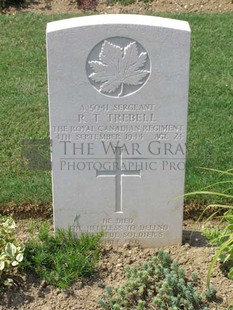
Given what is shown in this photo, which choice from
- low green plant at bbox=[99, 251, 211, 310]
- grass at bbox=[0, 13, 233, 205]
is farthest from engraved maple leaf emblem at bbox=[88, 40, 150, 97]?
grass at bbox=[0, 13, 233, 205]

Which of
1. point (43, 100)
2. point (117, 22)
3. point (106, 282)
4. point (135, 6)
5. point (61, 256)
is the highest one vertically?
point (135, 6)

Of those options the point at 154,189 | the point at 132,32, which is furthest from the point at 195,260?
the point at 132,32

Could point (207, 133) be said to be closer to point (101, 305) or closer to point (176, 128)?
point (176, 128)

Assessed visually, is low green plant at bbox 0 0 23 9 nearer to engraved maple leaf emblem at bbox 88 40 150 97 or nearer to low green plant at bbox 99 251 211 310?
engraved maple leaf emblem at bbox 88 40 150 97

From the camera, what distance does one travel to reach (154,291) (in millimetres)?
4344

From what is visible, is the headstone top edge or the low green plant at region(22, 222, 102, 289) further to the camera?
the low green plant at region(22, 222, 102, 289)

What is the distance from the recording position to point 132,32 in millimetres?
4133

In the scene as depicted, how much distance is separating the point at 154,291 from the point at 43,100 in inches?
113

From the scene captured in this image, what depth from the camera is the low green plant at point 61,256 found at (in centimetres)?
442

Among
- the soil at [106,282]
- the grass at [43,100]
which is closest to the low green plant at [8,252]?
the soil at [106,282]

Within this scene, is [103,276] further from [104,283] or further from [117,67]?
[117,67]

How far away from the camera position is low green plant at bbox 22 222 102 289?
442 cm

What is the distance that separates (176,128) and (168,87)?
29 centimetres

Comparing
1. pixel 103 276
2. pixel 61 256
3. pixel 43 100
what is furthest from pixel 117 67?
pixel 43 100
